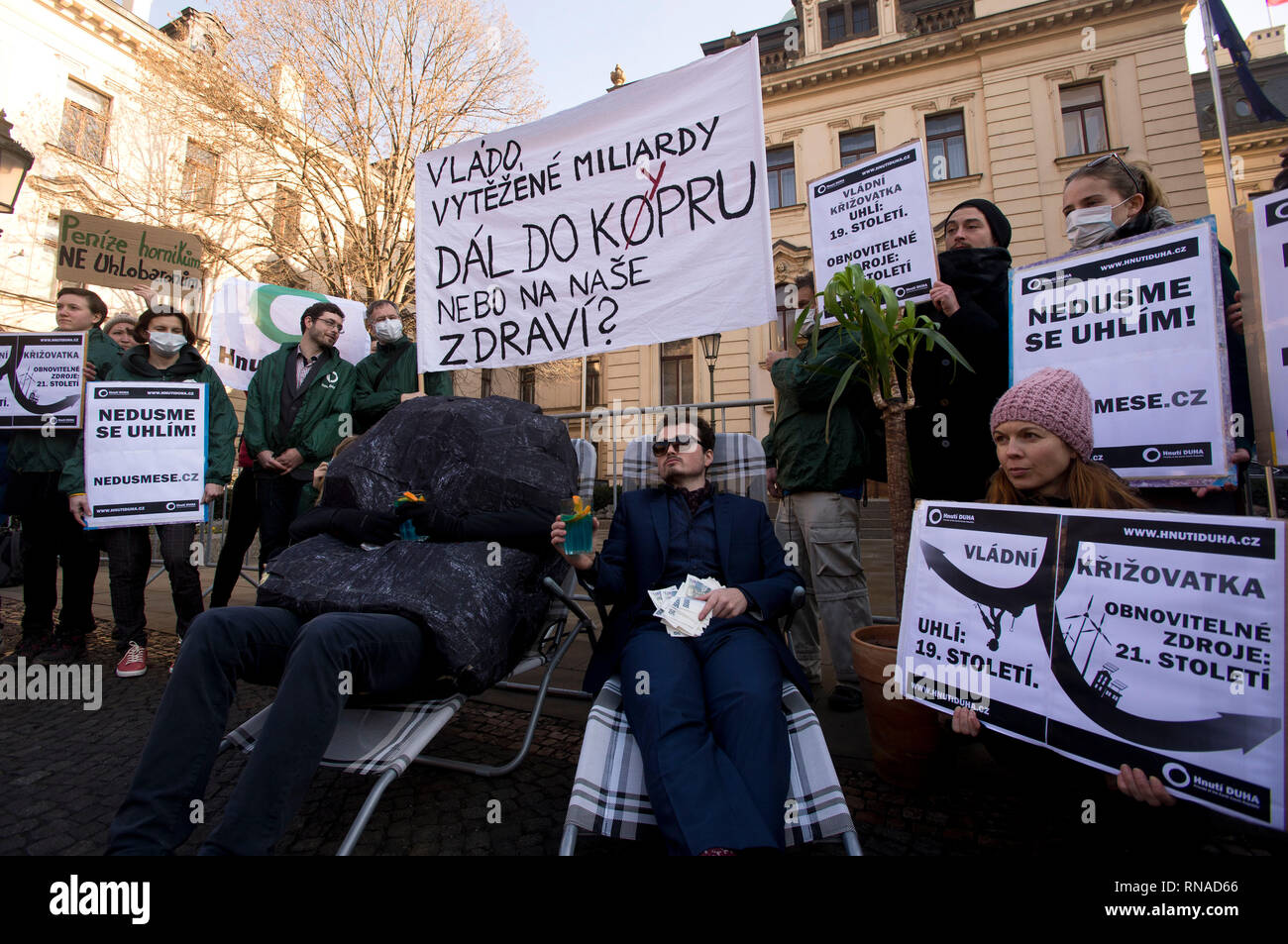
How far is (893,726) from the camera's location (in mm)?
2076

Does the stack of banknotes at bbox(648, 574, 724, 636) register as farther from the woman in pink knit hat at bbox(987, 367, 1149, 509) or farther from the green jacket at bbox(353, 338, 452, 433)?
the green jacket at bbox(353, 338, 452, 433)

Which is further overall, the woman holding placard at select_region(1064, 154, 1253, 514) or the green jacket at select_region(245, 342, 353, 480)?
the green jacket at select_region(245, 342, 353, 480)

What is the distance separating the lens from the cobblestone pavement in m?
1.59

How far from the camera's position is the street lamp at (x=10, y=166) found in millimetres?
4258

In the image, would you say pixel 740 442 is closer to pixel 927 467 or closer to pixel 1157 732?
pixel 927 467

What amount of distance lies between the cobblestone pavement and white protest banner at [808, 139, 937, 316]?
6.19 ft

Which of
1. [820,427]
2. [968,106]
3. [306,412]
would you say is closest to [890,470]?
[820,427]

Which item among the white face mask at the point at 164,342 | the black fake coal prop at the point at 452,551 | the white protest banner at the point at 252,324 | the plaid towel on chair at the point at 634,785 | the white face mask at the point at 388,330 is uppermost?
the white protest banner at the point at 252,324

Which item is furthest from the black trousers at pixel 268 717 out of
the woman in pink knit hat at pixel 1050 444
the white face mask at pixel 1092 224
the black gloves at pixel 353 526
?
the white face mask at pixel 1092 224

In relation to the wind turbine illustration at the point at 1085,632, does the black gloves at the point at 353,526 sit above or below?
above

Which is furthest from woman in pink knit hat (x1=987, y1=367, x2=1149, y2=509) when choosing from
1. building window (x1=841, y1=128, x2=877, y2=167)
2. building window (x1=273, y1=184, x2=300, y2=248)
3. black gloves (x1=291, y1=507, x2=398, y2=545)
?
building window (x1=841, y1=128, x2=877, y2=167)

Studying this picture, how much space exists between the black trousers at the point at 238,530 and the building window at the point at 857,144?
53.0 feet

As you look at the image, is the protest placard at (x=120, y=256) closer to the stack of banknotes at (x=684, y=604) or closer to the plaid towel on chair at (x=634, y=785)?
the stack of banknotes at (x=684, y=604)

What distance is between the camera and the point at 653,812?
162 cm
